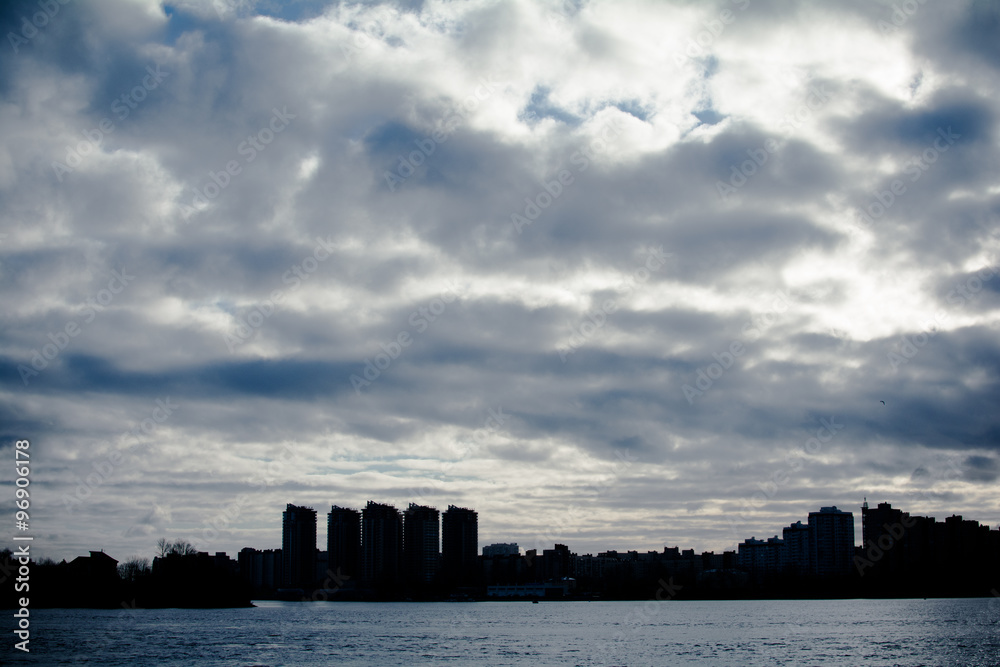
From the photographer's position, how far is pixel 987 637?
3841 inches

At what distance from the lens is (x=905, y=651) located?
8281 cm

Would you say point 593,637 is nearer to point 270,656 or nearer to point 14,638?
point 270,656

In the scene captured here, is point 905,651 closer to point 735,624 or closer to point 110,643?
point 735,624

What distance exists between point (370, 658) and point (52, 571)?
14306cm

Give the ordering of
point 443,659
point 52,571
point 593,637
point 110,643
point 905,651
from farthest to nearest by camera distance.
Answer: point 52,571, point 593,637, point 110,643, point 905,651, point 443,659

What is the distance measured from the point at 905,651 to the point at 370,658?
170 ft

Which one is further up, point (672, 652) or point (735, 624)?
point (672, 652)

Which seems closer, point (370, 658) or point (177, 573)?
point (370, 658)

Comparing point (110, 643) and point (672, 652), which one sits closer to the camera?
point (672, 652)

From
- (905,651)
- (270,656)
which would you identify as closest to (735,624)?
(905,651)

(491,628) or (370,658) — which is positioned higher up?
(370,658)

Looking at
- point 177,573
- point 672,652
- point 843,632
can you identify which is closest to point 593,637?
point 672,652

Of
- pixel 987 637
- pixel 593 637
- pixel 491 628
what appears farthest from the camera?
pixel 491 628

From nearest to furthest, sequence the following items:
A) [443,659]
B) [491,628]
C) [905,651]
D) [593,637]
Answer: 1. [443,659]
2. [905,651]
3. [593,637]
4. [491,628]
